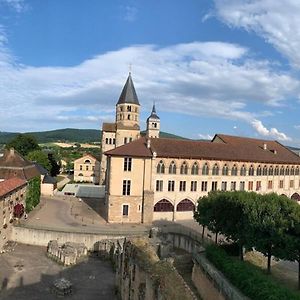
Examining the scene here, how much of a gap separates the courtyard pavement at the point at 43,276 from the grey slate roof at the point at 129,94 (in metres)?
40.2

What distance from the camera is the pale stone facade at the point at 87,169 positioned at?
92062 millimetres

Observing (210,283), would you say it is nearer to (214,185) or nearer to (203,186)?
(203,186)

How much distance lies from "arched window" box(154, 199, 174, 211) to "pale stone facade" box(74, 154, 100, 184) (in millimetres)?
46990

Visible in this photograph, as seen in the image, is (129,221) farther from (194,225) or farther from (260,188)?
(260,188)

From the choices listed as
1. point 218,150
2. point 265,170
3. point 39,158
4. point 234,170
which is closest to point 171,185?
point 218,150

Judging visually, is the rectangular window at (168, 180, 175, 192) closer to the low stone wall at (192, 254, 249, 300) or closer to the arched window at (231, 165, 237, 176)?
the arched window at (231, 165, 237, 176)

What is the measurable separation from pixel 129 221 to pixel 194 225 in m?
7.85

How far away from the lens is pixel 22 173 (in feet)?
158

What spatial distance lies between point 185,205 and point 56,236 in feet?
58.9

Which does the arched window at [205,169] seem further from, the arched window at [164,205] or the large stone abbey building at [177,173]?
the arched window at [164,205]

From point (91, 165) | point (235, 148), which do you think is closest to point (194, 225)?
point (235, 148)

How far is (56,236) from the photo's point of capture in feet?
123

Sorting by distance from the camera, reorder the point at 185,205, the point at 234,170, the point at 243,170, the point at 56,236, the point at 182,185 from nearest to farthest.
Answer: the point at 56,236
the point at 182,185
the point at 185,205
the point at 234,170
the point at 243,170

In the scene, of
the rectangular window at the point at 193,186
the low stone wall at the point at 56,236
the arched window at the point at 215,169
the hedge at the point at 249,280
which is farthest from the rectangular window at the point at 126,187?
the hedge at the point at 249,280
